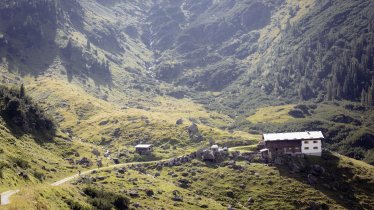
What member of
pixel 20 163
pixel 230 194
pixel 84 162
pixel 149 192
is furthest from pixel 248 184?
pixel 20 163

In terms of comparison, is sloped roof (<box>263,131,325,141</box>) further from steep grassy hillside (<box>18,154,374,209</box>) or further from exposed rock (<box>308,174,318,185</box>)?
exposed rock (<box>308,174,318,185</box>)

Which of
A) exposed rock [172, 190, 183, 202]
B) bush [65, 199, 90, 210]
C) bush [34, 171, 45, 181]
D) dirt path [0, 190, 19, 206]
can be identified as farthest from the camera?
exposed rock [172, 190, 183, 202]

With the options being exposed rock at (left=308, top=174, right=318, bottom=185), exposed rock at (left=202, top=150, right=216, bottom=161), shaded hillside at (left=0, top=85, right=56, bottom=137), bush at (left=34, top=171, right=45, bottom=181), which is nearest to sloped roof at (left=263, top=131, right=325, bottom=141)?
exposed rock at (left=308, top=174, right=318, bottom=185)

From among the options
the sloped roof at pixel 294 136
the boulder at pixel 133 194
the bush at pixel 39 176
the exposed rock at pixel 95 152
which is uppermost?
the sloped roof at pixel 294 136

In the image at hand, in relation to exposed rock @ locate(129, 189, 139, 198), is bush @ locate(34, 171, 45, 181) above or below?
above

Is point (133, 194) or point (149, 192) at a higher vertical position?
point (149, 192)

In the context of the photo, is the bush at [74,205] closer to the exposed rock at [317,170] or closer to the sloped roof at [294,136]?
the exposed rock at [317,170]

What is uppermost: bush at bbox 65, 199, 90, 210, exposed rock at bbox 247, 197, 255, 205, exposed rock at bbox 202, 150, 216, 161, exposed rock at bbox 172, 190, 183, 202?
exposed rock at bbox 202, 150, 216, 161

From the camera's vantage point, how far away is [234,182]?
520ft

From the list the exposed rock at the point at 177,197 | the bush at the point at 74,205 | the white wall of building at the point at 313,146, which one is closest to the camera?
the bush at the point at 74,205

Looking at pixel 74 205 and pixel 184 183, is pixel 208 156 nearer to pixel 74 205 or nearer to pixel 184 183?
pixel 184 183

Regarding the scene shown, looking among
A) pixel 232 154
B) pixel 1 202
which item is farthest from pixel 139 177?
pixel 1 202

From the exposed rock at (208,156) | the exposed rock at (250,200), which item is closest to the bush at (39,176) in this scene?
the exposed rock at (250,200)

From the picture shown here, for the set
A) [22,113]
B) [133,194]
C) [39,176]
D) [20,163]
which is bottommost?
[133,194]
